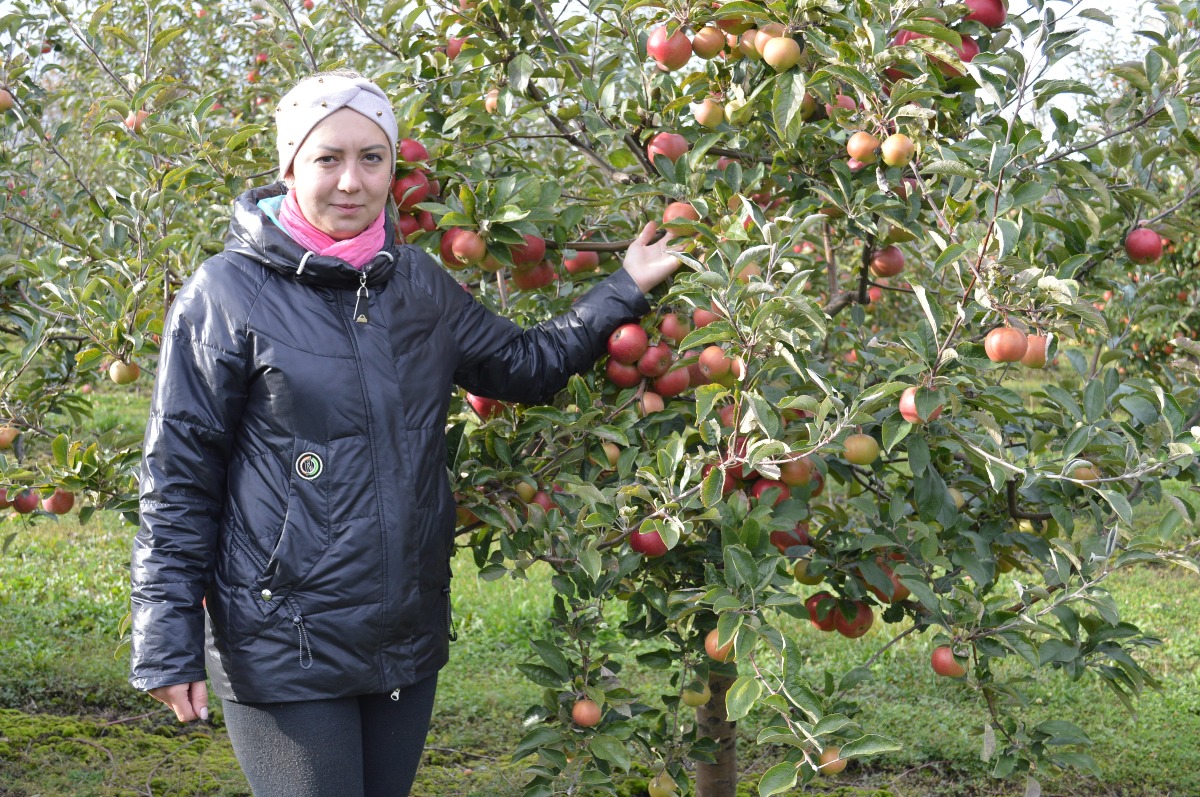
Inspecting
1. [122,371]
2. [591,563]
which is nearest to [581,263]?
[591,563]

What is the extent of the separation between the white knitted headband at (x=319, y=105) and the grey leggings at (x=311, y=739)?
0.88 m

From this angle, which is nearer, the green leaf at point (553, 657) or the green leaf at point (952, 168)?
the green leaf at point (952, 168)

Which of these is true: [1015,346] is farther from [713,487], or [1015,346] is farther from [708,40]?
Result: [708,40]

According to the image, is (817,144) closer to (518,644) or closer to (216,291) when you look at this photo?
(216,291)

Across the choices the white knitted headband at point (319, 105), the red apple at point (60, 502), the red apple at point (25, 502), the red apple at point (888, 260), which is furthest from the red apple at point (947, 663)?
the red apple at point (25, 502)

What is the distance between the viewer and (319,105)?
1.83 meters

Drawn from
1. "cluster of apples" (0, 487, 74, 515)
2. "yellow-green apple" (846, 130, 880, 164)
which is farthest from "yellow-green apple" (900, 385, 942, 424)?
"cluster of apples" (0, 487, 74, 515)

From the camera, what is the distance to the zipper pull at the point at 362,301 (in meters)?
1.85

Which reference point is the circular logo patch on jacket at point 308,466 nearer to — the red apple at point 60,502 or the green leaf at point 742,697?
the green leaf at point 742,697

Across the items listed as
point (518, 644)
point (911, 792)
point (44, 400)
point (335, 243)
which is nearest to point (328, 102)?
point (335, 243)

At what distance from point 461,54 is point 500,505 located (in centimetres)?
93

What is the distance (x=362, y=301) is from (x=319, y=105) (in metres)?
0.32

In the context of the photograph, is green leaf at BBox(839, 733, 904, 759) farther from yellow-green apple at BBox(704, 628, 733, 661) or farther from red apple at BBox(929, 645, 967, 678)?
red apple at BBox(929, 645, 967, 678)

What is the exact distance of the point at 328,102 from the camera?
1.83m
